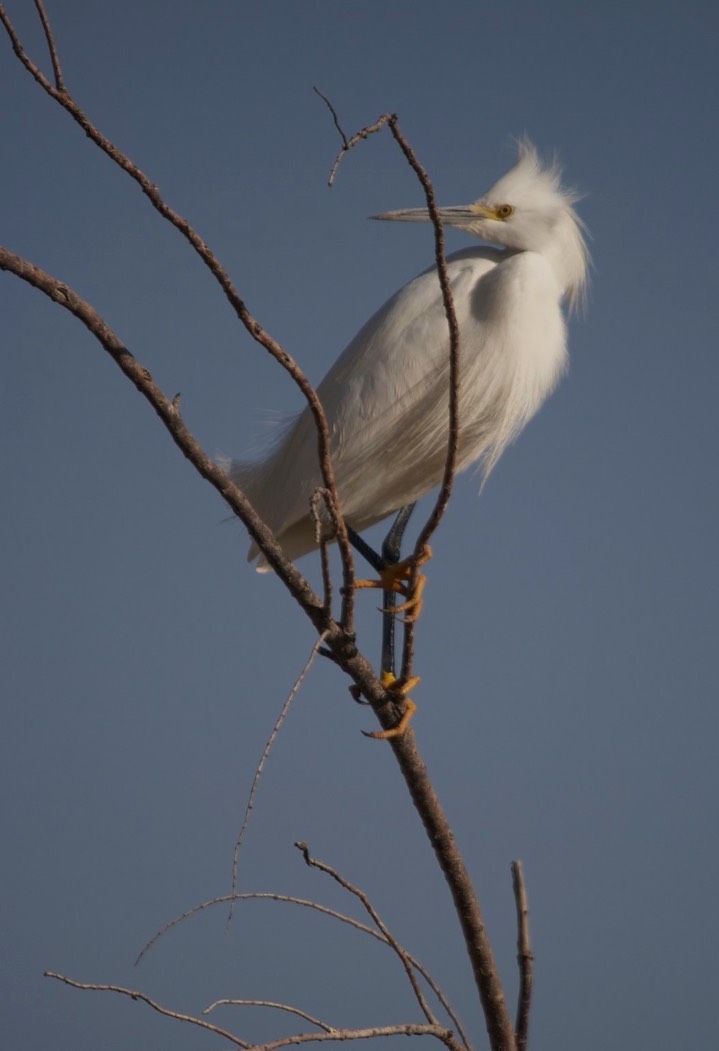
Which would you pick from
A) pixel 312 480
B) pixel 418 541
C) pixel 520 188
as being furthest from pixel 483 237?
pixel 418 541

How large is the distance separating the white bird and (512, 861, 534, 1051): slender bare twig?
67.8 inches

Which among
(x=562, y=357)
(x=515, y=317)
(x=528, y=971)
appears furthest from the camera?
(x=562, y=357)

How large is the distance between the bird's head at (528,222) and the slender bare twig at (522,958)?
229 centimetres

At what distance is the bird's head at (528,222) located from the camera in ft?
12.8

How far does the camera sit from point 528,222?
3.91 metres

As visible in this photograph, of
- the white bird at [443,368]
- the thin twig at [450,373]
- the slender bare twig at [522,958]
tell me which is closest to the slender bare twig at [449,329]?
the thin twig at [450,373]

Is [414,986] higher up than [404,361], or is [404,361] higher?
[404,361]

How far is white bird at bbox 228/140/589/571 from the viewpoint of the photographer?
12.0 feet

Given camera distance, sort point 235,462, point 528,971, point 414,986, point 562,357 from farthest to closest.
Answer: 1. point 235,462
2. point 562,357
3. point 528,971
4. point 414,986

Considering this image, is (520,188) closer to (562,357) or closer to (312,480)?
(562,357)

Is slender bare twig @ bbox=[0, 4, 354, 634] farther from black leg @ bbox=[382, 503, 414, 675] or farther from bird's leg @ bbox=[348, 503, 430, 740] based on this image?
black leg @ bbox=[382, 503, 414, 675]

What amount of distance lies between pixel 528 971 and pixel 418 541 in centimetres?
80

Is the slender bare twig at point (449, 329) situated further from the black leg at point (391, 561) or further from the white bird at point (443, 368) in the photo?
the white bird at point (443, 368)

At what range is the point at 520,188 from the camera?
4.03 metres
